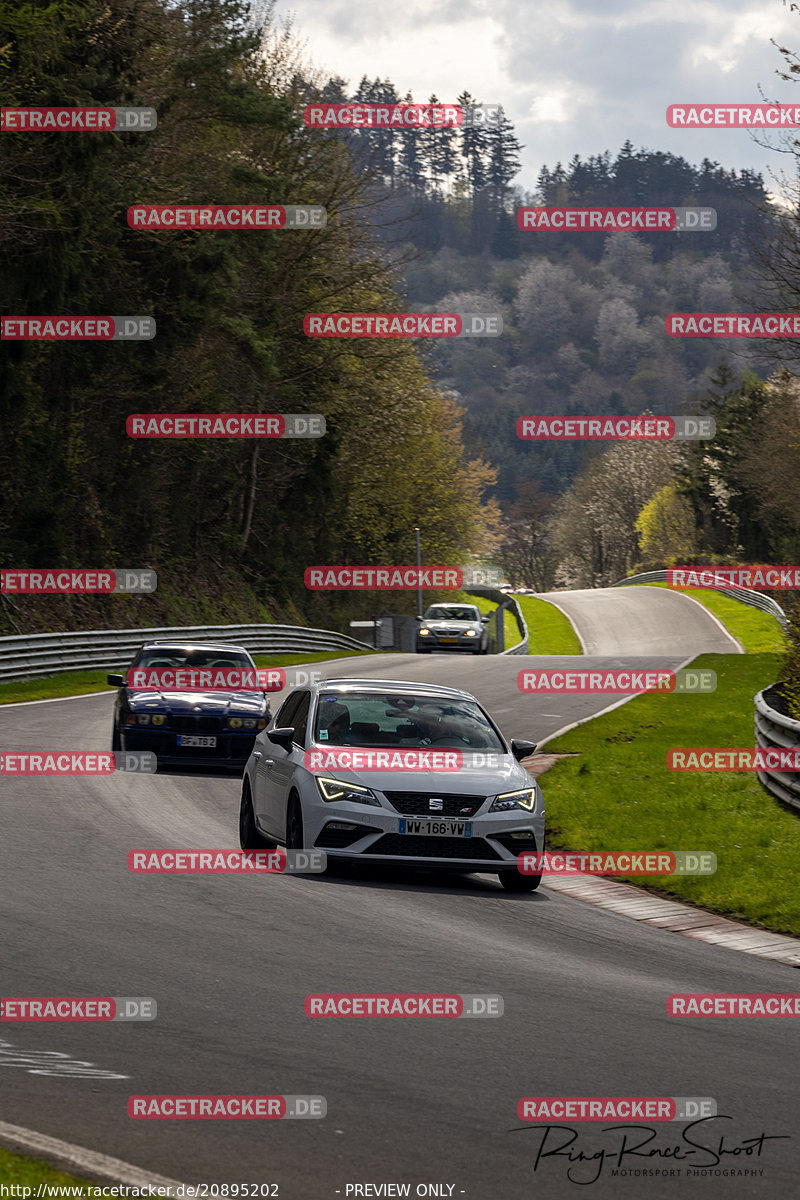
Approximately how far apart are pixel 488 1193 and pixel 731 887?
719 cm

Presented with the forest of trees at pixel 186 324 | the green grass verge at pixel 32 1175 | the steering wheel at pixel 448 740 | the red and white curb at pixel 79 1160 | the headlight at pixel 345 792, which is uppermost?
the forest of trees at pixel 186 324

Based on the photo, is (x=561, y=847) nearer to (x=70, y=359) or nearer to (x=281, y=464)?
(x=70, y=359)

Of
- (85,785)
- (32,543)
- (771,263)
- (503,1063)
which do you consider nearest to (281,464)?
(32,543)

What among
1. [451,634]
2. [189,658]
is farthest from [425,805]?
[451,634]

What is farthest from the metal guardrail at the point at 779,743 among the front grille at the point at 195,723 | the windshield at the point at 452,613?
the windshield at the point at 452,613

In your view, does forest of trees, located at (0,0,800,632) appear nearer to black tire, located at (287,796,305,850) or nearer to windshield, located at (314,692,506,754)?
A: windshield, located at (314,692,506,754)

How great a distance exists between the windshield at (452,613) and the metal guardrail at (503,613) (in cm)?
949

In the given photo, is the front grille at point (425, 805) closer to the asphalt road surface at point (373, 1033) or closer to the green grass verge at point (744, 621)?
the asphalt road surface at point (373, 1033)

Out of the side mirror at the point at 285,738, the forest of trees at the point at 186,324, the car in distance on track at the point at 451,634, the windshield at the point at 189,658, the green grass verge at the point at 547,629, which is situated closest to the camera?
the side mirror at the point at 285,738

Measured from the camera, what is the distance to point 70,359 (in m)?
36.5

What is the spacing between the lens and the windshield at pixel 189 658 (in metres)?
19.2

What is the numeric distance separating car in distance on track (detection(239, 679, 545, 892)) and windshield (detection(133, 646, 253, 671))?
682 centimetres

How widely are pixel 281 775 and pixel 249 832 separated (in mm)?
1014

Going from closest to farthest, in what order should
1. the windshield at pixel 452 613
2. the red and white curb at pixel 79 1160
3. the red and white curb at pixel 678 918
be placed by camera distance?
the red and white curb at pixel 79 1160 < the red and white curb at pixel 678 918 < the windshield at pixel 452 613
